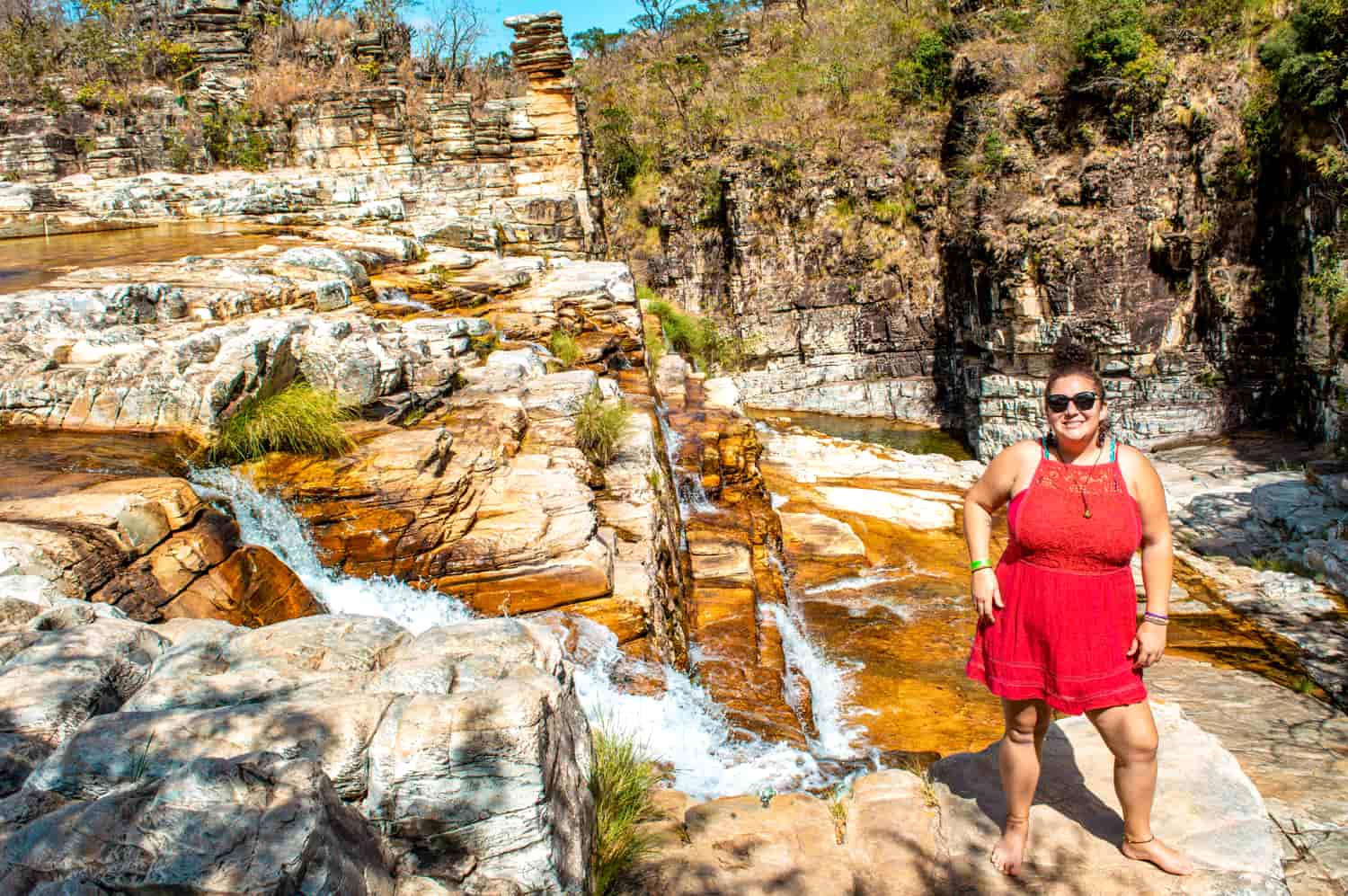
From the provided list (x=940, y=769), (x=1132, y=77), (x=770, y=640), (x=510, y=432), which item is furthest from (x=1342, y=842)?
(x=1132, y=77)

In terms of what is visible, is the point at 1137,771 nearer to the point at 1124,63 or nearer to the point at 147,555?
the point at 147,555

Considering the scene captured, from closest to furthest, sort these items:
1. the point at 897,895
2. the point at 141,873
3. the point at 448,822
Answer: the point at 141,873
the point at 448,822
the point at 897,895

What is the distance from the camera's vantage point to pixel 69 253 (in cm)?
894

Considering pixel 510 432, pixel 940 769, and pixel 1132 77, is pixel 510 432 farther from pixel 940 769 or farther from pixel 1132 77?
pixel 1132 77

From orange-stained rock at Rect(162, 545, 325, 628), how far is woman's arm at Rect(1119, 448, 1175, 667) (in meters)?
3.59

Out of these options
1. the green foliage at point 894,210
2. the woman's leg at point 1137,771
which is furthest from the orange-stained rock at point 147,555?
the green foliage at point 894,210

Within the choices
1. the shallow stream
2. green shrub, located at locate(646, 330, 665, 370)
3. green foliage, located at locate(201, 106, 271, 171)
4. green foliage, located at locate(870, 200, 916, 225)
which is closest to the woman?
the shallow stream

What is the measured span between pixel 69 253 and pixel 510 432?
6.82m

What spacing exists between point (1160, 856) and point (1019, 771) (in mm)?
404

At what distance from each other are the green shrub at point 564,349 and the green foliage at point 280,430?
342 centimetres

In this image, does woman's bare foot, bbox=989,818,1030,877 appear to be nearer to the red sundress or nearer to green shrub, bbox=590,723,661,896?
the red sundress

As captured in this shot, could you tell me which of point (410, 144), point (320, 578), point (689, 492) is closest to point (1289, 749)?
point (689, 492)

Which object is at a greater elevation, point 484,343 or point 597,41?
point 597,41

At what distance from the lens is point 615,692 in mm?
4059
